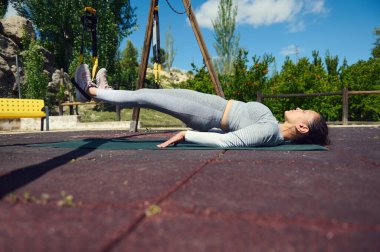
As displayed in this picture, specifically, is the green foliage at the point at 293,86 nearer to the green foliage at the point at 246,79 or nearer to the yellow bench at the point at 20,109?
the green foliage at the point at 246,79

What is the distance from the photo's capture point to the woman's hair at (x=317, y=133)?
9.79 feet

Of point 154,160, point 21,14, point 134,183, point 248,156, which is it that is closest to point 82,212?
point 134,183

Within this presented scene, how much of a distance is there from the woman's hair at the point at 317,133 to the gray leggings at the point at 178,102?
96cm

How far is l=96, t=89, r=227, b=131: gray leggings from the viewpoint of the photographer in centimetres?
270

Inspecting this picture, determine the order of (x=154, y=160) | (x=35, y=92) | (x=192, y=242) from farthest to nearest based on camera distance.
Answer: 1. (x=35, y=92)
2. (x=154, y=160)
3. (x=192, y=242)

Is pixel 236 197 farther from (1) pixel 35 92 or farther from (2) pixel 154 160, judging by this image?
(1) pixel 35 92

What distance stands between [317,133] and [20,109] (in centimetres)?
763

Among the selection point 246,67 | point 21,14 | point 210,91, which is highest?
point 21,14

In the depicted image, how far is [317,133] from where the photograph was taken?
Result: 120 inches

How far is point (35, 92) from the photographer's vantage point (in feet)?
42.1

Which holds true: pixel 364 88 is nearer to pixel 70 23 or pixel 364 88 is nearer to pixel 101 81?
pixel 101 81

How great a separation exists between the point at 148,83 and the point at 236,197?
23.1 meters

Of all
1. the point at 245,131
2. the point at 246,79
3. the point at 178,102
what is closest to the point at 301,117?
the point at 245,131

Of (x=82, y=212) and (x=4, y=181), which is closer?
(x=82, y=212)
